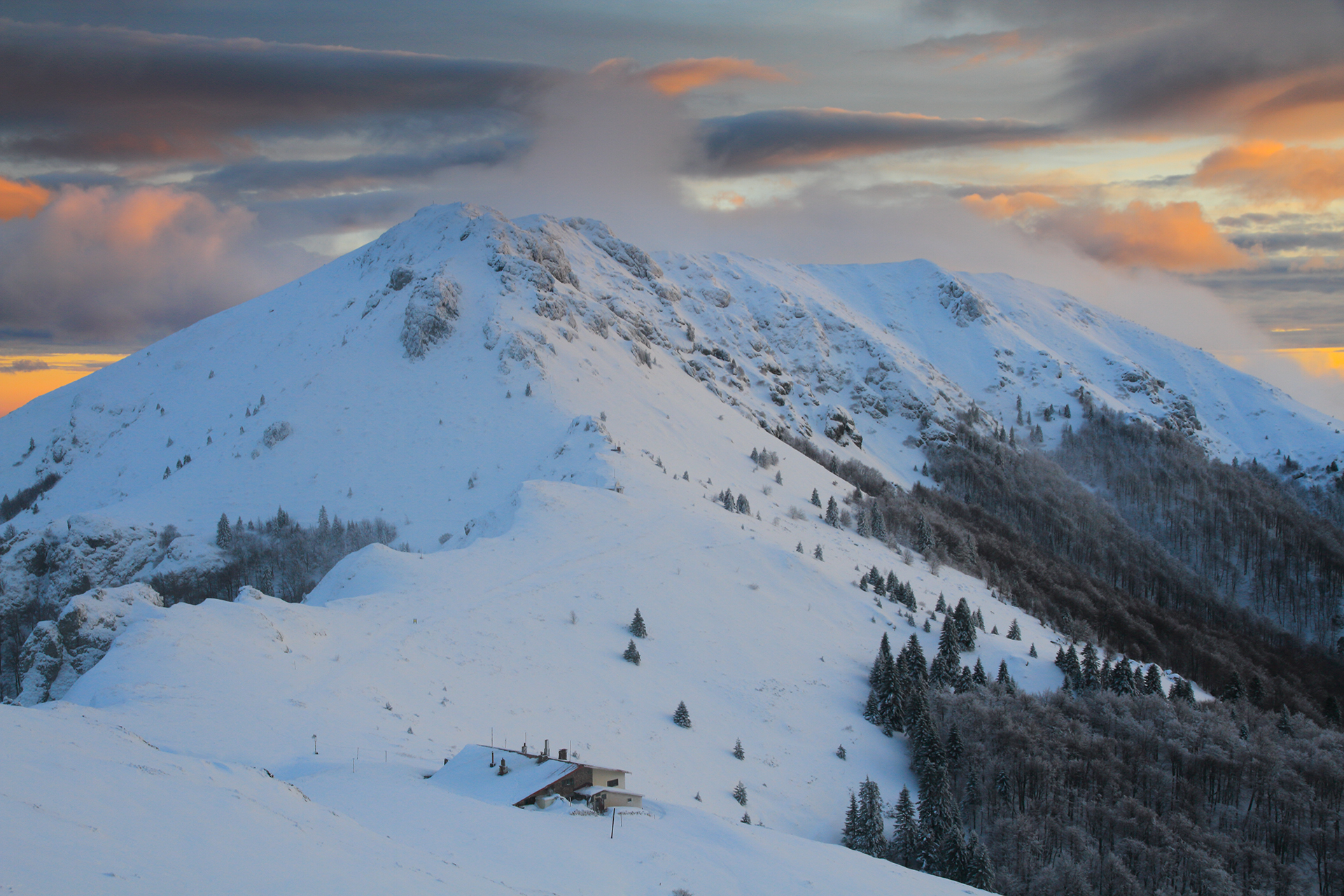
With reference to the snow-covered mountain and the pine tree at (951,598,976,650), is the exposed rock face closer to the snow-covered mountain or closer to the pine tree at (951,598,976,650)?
the snow-covered mountain

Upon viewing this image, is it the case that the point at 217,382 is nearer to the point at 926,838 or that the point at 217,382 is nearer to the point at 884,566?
the point at 884,566

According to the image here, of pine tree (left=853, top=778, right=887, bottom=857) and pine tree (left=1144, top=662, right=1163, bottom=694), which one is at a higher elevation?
pine tree (left=853, top=778, right=887, bottom=857)

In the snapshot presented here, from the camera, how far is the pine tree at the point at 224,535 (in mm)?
101875

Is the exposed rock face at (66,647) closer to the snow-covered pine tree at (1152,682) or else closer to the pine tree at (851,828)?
the pine tree at (851,828)

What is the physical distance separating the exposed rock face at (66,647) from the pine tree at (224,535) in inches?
1885

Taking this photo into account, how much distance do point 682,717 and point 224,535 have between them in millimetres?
72727

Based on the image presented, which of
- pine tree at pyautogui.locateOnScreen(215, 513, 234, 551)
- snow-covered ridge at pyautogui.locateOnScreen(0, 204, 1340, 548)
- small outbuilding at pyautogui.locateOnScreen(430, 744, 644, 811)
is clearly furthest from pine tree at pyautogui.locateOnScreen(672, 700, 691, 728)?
pine tree at pyautogui.locateOnScreen(215, 513, 234, 551)

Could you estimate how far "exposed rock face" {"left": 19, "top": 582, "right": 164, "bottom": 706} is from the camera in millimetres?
53062

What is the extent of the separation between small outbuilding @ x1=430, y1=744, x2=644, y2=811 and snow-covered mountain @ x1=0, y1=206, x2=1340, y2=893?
1953 millimetres

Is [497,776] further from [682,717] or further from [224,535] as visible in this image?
[224,535]

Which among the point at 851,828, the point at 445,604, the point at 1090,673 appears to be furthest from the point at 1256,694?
the point at 445,604

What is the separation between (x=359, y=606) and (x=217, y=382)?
106616 millimetres

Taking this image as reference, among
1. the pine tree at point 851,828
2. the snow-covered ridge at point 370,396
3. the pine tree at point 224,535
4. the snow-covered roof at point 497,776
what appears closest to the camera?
the snow-covered roof at point 497,776

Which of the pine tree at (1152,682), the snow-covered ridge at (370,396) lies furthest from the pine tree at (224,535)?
the pine tree at (1152,682)
